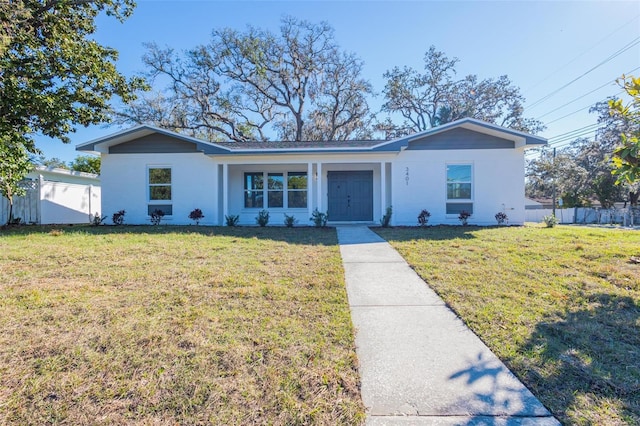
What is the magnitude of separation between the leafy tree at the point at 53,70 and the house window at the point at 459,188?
11.5 m

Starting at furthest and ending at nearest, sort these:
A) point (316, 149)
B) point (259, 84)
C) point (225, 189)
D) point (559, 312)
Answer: point (259, 84) < point (225, 189) < point (316, 149) < point (559, 312)

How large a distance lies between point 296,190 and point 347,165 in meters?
2.36

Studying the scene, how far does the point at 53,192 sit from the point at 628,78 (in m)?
17.7

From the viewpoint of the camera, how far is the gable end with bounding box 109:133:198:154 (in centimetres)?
1205

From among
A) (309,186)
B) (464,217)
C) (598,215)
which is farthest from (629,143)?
(598,215)

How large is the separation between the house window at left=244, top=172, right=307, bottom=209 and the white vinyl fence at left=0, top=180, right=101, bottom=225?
792 cm

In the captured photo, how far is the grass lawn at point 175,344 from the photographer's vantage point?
2.01 meters

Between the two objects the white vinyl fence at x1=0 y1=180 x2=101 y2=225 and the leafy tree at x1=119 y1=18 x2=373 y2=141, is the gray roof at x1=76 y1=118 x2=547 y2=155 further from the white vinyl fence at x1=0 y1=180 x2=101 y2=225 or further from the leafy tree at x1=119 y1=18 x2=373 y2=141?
the leafy tree at x1=119 y1=18 x2=373 y2=141

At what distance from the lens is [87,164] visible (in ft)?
101

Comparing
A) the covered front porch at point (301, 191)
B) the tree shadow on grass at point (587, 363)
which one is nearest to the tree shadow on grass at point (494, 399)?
the tree shadow on grass at point (587, 363)

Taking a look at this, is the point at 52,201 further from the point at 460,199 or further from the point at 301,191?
the point at 460,199

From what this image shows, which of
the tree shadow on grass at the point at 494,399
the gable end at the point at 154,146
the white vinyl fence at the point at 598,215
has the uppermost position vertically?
the gable end at the point at 154,146

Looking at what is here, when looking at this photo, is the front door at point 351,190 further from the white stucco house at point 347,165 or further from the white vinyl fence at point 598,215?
the white vinyl fence at point 598,215

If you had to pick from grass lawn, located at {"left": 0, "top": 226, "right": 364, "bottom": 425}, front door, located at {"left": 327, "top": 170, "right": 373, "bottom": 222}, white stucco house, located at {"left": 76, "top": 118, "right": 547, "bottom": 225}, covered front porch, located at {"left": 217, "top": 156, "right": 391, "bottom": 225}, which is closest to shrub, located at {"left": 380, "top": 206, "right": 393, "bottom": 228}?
white stucco house, located at {"left": 76, "top": 118, "right": 547, "bottom": 225}
